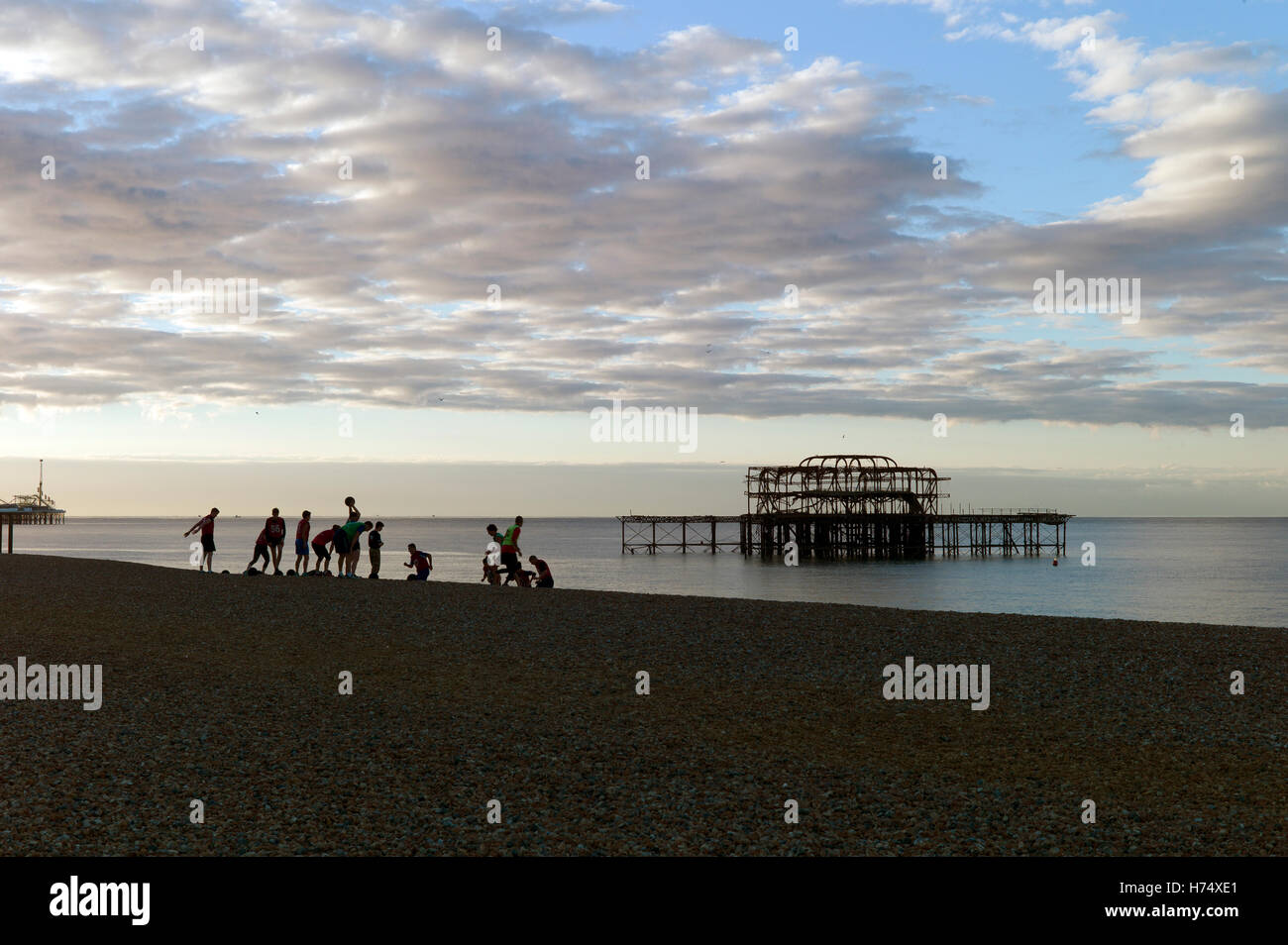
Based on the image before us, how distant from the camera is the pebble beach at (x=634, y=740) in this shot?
23.5 feet

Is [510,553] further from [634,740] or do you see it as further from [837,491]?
[837,491]

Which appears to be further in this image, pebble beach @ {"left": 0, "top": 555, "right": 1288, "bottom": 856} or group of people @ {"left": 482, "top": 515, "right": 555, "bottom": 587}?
group of people @ {"left": 482, "top": 515, "right": 555, "bottom": 587}

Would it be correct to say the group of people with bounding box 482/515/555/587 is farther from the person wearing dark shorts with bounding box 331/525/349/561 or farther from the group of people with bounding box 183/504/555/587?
the person wearing dark shorts with bounding box 331/525/349/561

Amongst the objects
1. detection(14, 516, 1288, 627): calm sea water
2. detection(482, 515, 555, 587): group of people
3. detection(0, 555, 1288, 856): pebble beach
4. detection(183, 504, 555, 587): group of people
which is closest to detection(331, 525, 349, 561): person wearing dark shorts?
detection(183, 504, 555, 587): group of people

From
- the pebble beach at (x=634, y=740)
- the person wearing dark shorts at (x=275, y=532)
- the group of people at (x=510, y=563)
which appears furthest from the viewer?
the person wearing dark shorts at (x=275, y=532)

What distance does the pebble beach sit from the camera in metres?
7.16

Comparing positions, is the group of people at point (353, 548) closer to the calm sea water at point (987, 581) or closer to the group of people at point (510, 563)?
the group of people at point (510, 563)

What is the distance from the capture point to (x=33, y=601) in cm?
2031

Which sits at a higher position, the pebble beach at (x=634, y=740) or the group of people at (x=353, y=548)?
the group of people at (x=353, y=548)

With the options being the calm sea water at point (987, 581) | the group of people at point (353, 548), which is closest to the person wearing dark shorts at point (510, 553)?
the group of people at point (353, 548)

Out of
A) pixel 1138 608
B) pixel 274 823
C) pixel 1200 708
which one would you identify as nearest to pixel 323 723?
pixel 274 823

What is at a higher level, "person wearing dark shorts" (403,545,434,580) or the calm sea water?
"person wearing dark shorts" (403,545,434,580)
